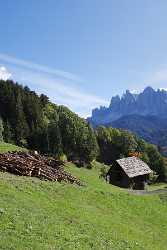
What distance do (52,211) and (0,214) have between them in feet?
23.5

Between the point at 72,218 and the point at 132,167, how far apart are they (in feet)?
190

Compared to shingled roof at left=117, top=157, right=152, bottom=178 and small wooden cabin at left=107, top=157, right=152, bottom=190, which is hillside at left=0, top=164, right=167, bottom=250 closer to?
shingled roof at left=117, top=157, right=152, bottom=178

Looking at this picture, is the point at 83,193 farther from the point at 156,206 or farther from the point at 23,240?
the point at 23,240

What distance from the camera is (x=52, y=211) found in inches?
1337

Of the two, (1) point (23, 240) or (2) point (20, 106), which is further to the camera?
(2) point (20, 106)

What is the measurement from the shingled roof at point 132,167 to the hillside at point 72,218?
111 feet

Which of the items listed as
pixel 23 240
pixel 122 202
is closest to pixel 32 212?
pixel 23 240

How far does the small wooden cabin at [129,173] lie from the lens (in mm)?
89250

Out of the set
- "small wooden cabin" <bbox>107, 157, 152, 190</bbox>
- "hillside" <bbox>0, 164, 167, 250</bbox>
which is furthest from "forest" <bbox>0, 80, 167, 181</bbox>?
"hillside" <bbox>0, 164, 167, 250</bbox>

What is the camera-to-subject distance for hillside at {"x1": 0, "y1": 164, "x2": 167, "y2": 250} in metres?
Result: 26.2

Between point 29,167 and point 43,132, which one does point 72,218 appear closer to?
point 29,167

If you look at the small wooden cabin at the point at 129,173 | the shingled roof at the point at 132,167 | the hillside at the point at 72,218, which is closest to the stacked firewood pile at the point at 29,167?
the hillside at the point at 72,218

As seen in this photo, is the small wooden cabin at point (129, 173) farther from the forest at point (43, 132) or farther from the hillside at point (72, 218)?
the forest at point (43, 132)

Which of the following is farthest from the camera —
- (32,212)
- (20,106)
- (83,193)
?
(20,106)
